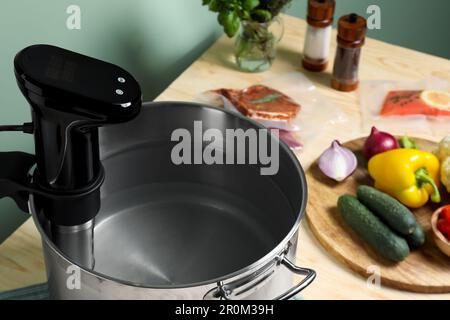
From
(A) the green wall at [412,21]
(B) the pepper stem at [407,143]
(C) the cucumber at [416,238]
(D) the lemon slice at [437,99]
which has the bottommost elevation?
(A) the green wall at [412,21]

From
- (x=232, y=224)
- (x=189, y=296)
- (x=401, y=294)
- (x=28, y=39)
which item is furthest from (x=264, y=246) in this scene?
(x=28, y=39)

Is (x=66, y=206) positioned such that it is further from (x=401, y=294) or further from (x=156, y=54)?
(x=156, y=54)

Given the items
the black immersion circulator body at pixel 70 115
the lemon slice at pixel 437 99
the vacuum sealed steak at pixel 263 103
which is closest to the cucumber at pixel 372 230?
the vacuum sealed steak at pixel 263 103

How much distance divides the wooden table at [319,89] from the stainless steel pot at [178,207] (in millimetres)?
86

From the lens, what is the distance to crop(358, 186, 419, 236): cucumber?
1100 millimetres

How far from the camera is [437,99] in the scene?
140 centimetres

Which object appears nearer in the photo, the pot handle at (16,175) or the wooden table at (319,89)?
the pot handle at (16,175)

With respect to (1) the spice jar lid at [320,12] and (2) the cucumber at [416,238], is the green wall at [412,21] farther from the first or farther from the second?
(2) the cucumber at [416,238]

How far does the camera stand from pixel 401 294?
1.07 metres

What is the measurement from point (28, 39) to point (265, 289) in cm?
54

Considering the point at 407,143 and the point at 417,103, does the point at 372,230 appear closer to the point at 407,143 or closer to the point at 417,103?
the point at 407,143

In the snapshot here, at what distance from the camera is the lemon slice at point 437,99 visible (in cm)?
139

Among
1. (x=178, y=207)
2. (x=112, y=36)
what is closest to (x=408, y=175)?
(x=178, y=207)

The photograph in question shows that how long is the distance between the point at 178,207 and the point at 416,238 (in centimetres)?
35
